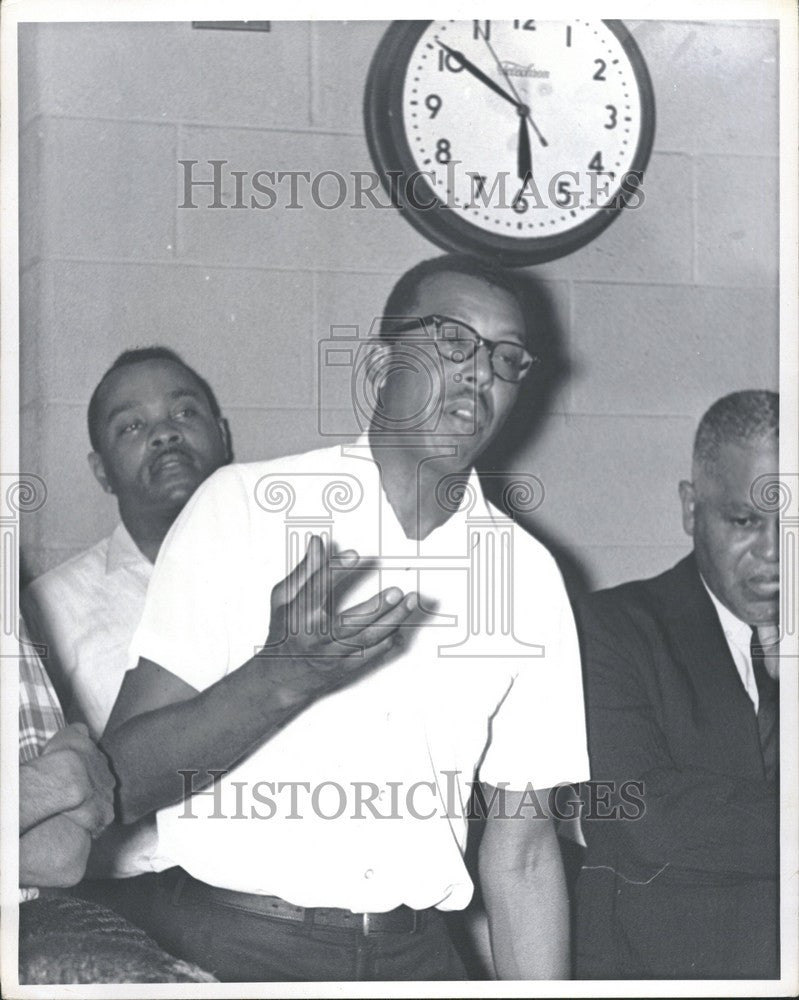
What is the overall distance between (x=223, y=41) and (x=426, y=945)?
120cm

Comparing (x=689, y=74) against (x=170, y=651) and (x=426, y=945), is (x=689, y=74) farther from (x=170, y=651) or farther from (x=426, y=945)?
(x=426, y=945)

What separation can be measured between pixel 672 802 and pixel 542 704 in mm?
214

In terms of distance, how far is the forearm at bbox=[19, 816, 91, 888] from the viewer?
1511mm

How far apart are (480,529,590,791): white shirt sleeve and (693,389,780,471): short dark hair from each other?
0.83 feet

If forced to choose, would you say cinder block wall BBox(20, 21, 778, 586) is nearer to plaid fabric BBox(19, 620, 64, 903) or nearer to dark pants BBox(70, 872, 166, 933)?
plaid fabric BBox(19, 620, 64, 903)

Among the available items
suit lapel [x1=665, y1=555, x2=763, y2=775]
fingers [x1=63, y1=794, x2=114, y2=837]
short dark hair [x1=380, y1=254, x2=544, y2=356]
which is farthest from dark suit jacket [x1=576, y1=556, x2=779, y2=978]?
fingers [x1=63, y1=794, x2=114, y2=837]

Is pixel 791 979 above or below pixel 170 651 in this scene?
below

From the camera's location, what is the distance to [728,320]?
1.59 m

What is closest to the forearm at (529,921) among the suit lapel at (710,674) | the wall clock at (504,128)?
the suit lapel at (710,674)

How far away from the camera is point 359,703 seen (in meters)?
1.50

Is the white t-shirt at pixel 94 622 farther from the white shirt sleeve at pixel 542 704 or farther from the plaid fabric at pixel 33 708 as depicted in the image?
the white shirt sleeve at pixel 542 704

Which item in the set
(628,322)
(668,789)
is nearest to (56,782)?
(668,789)

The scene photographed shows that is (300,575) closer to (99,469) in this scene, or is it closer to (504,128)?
(99,469)

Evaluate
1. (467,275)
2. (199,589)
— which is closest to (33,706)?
(199,589)
